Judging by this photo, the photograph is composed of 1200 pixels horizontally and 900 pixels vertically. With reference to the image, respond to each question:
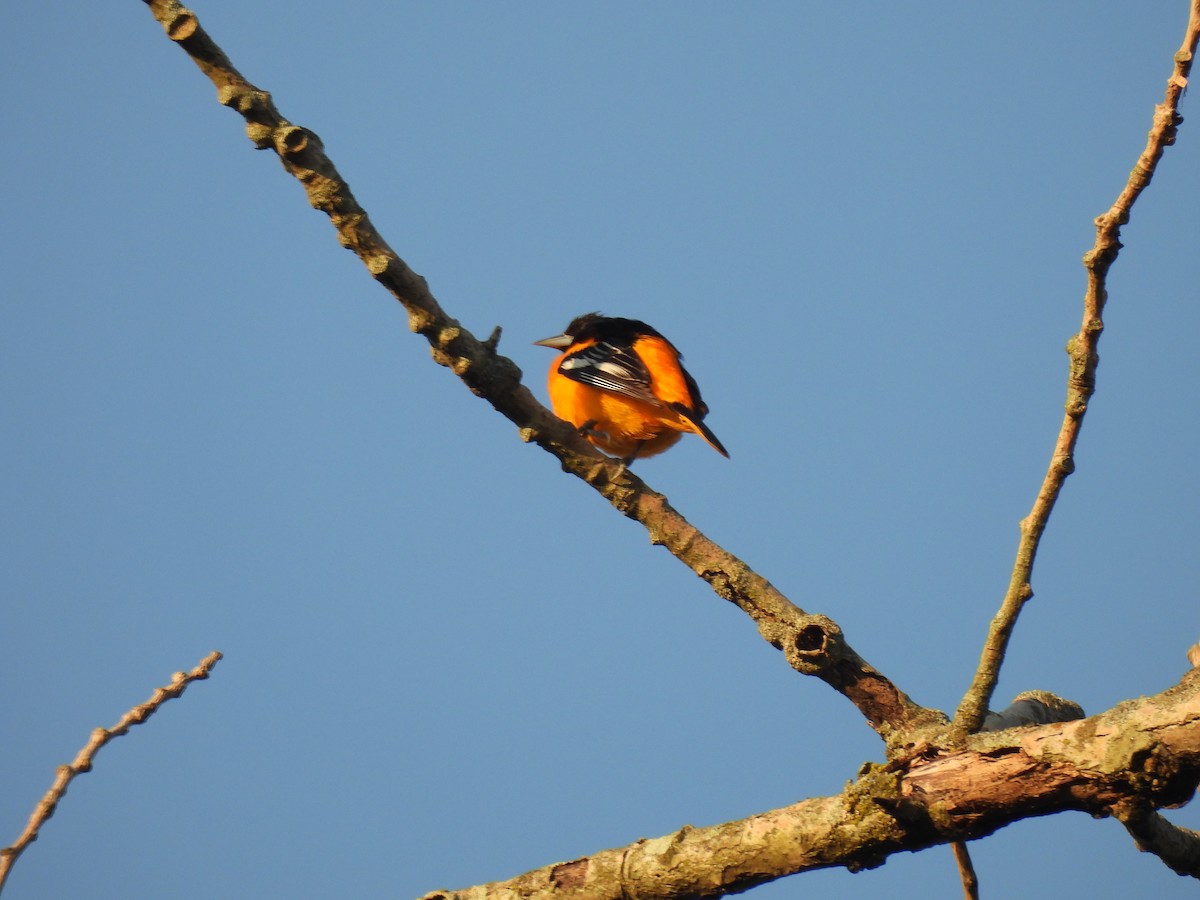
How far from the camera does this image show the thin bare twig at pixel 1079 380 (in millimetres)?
2365

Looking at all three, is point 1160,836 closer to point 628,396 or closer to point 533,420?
point 533,420

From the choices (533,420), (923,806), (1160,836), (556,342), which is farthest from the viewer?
(556,342)

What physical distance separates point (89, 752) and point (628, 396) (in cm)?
515

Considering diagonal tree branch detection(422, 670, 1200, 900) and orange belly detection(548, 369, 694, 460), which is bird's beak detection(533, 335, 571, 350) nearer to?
orange belly detection(548, 369, 694, 460)

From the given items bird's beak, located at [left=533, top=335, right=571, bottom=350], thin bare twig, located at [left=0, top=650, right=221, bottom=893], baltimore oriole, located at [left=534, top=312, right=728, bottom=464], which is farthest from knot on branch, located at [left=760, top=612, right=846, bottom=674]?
bird's beak, located at [left=533, top=335, right=571, bottom=350]

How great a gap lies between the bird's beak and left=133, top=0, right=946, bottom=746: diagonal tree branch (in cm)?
468

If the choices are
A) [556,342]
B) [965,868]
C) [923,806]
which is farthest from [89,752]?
[556,342]

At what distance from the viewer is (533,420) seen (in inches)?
151

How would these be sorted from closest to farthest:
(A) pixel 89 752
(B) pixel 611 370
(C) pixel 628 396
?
(A) pixel 89 752
(C) pixel 628 396
(B) pixel 611 370

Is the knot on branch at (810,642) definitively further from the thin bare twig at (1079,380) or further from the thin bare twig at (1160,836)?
the thin bare twig at (1160,836)

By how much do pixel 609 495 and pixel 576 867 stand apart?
132 cm

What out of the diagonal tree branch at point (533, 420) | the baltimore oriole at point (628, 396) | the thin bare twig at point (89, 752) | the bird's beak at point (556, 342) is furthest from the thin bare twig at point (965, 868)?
the bird's beak at point (556, 342)

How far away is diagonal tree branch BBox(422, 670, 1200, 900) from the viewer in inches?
97.2

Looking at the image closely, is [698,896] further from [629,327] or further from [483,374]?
[629,327]
